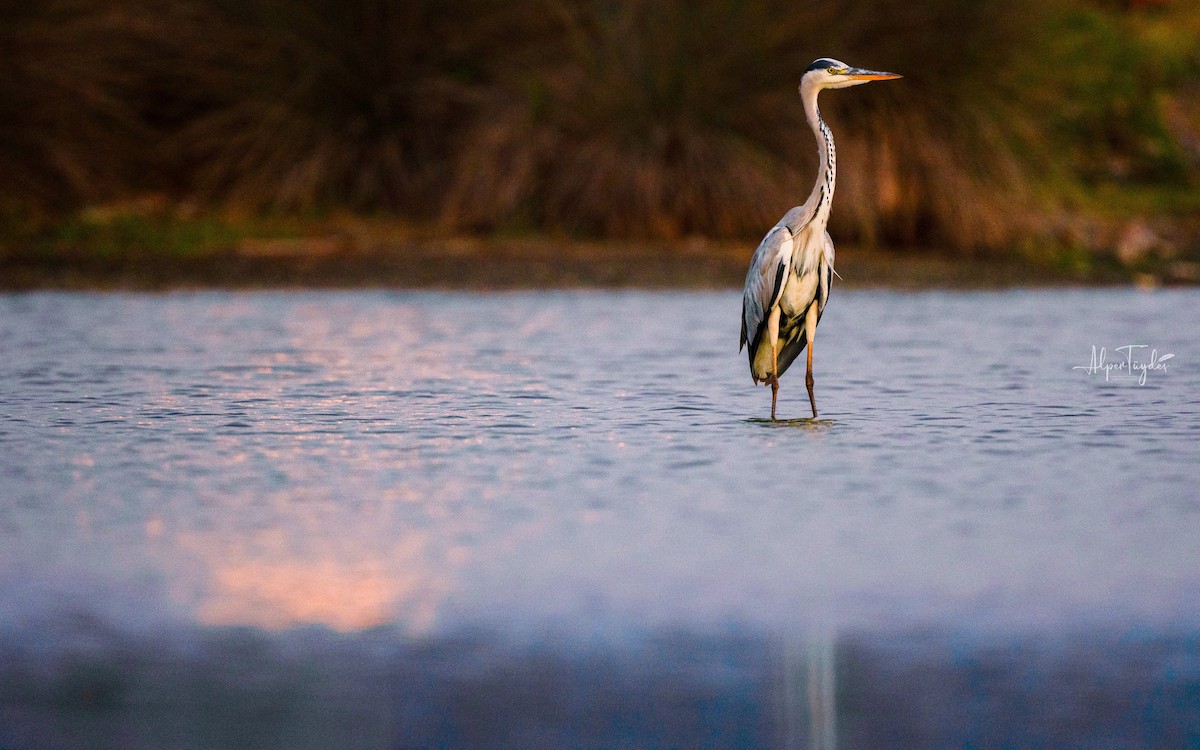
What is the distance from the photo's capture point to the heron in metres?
6.87

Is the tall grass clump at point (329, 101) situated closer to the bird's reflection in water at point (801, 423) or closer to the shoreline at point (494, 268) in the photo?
the shoreline at point (494, 268)

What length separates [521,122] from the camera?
46.7 feet

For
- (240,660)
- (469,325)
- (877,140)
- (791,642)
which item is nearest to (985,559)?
(791,642)

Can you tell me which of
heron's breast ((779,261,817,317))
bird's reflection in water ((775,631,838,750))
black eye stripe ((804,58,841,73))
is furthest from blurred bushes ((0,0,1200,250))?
bird's reflection in water ((775,631,838,750))

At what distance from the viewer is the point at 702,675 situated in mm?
3557

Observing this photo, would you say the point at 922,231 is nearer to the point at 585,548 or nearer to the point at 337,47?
the point at 337,47

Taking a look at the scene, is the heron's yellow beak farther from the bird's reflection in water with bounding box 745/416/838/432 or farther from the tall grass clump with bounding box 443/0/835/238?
the tall grass clump with bounding box 443/0/835/238

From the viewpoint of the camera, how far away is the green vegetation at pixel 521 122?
13953 millimetres

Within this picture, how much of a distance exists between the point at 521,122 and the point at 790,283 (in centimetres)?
765

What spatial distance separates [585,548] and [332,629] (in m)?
0.94

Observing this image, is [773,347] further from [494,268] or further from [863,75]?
[494,268]

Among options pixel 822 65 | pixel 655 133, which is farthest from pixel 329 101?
pixel 822 65

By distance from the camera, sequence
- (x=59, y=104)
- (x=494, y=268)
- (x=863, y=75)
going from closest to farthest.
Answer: (x=863, y=75), (x=494, y=268), (x=59, y=104)

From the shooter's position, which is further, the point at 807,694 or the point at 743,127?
the point at 743,127
